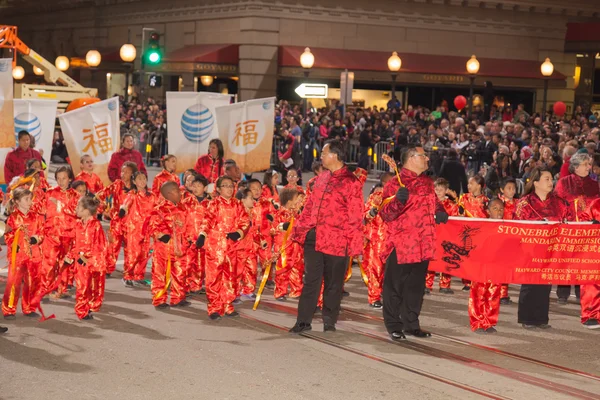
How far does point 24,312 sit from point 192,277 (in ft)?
6.82

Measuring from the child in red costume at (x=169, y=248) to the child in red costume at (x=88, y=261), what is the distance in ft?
2.40

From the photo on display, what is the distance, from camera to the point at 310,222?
9.52m

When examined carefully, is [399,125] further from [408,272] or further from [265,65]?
[408,272]

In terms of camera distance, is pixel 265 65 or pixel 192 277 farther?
pixel 265 65

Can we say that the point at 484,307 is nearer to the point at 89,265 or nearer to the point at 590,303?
the point at 590,303

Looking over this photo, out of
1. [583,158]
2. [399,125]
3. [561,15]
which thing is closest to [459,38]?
[561,15]

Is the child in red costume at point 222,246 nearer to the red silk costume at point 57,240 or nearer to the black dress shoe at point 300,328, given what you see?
the black dress shoe at point 300,328

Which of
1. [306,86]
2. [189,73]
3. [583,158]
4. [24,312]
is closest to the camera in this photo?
[24,312]

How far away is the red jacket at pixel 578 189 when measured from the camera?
11055mm

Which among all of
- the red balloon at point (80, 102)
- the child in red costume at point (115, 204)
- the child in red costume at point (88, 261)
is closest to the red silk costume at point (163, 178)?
the child in red costume at point (115, 204)

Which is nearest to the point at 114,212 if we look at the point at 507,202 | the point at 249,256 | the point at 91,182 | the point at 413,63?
the point at 91,182

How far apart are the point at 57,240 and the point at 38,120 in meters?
5.17

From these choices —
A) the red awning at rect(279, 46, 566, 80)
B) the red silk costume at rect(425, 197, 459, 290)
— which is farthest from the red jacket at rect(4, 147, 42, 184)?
the red awning at rect(279, 46, 566, 80)

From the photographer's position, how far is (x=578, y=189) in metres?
11.1
